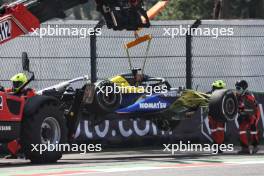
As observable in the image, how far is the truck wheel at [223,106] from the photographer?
19.9 metres

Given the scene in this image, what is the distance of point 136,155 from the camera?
20.7 meters

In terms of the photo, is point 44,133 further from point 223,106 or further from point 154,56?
point 154,56

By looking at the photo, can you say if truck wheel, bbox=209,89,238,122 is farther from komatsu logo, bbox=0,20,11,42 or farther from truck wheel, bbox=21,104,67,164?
komatsu logo, bbox=0,20,11,42

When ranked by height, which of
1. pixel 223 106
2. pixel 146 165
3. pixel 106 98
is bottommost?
pixel 146 165

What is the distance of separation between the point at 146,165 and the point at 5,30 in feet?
11.3

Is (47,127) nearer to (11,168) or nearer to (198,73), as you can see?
(11,168)

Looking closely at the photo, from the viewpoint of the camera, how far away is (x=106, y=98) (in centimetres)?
1905

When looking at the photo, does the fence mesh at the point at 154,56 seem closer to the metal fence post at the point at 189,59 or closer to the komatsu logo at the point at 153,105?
the metal fence post at the point at 189,59

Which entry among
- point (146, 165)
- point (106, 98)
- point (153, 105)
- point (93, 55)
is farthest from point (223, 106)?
point (146, 165)

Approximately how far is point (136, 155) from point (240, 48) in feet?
17.3

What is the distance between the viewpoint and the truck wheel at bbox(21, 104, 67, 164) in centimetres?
1698

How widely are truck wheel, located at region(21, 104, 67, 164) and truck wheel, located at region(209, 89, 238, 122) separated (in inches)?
145

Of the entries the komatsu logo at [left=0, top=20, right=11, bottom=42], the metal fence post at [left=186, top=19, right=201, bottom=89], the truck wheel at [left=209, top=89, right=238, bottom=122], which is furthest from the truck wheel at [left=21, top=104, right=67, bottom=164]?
the metal fence post at [left=186, top=19, right=201, bottom=89]

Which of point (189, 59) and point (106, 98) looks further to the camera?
A: point (189, 59)
